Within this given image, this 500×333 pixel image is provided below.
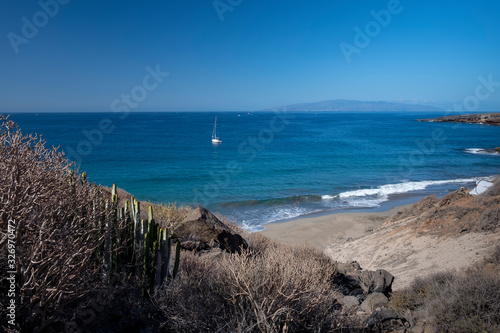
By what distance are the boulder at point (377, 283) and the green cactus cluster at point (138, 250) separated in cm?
508

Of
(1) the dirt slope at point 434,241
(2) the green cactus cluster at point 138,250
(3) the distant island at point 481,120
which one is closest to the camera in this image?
(2) the green cactus cluster at point 138,250

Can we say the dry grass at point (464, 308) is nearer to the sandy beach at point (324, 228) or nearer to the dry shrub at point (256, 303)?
the dry shrub at point (256, 303)

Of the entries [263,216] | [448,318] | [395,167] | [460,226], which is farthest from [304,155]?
[448,318]

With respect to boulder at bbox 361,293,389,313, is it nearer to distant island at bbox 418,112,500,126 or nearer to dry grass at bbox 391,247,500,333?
dry grass at bbox 391,247,500,333

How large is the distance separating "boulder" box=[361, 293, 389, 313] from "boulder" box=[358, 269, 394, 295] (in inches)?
25.2

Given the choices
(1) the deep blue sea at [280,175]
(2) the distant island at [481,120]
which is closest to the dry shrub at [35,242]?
(1) the deep blue sea at [280,175]

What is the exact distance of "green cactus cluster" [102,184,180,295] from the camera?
5188 mm

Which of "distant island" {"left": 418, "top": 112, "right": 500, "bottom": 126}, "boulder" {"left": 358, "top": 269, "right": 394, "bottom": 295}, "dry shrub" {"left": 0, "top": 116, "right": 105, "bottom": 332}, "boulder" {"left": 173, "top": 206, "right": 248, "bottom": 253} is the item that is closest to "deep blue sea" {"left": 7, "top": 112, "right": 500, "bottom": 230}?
"boulder" {"left": 173, "top": 206, "right": 248, "bottom": 253}

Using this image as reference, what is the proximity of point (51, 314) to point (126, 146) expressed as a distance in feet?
149

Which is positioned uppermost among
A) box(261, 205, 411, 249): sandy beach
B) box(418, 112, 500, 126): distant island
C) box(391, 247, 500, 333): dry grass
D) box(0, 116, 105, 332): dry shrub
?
box(418, 112, 500, 126): distant island

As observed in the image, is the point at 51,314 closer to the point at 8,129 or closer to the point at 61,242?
the point at 61,242

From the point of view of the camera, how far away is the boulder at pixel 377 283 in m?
7.93

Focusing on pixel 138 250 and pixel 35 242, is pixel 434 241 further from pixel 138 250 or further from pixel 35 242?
pixel 35 242

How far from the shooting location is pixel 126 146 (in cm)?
4625
